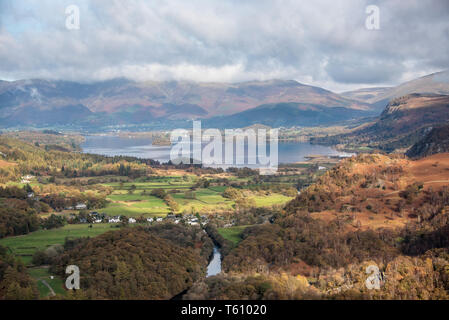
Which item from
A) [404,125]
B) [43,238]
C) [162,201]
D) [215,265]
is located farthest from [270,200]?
[404,125]

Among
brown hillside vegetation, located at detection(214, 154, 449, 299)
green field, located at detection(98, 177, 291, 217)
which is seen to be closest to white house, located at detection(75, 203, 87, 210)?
green field, located at detection(98, 177, 291, 217)

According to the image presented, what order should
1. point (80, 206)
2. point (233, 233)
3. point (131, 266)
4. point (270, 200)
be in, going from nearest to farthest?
point (131, 266) → point (233, 233) → point (80, 206) → point (270, 200)

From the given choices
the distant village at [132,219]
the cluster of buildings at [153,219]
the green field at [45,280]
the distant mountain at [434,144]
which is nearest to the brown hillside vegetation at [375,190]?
the cluster of buildings at [153,219]

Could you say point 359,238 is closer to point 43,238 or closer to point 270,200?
point 270,200

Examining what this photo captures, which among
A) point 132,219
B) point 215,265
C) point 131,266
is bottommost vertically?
→ point 215,265

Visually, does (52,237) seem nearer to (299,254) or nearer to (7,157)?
(299,254)

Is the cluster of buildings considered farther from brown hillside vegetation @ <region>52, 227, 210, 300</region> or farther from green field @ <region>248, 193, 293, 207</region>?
brown hillside vegetation @ <region>52, 227, 210, 300</region>

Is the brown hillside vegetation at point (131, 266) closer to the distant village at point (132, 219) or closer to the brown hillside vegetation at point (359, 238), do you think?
the brown hillside vegetation at point (359, 238)
